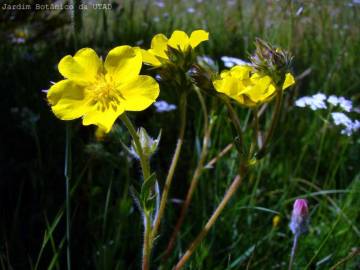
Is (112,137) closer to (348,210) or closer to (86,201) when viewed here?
(86,201)

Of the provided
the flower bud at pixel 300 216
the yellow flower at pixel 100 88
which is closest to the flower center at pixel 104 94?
the yellow flower at pixel 100 88

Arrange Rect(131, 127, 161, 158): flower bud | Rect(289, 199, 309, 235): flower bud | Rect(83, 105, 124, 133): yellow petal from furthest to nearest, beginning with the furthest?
1. Rect(289, 199, 309, 235): flower bud
2. Rect(131, 127, 161, 158): flower bud
3. Rect(83, 105, 124, 133): yellow petal

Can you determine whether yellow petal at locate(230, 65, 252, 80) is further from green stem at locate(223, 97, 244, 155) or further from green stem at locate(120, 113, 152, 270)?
green stem at locate(120, 113, 152, 270)

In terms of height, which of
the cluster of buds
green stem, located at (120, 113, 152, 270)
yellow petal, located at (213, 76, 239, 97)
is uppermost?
the cluster of buds

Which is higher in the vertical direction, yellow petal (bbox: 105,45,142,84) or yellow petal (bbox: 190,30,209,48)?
yellow petal (bbox: 190,30,209,48)

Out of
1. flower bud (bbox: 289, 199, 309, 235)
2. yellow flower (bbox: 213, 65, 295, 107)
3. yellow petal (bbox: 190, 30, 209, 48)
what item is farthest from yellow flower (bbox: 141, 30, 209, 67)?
flower bud (bbox: 289, 199, 309, 235)

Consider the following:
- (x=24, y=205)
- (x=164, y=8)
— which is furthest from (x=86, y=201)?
(x=164, y=8)

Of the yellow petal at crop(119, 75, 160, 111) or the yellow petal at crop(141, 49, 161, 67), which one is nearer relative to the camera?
the yellow petal at crop(119, 75, 160, 111)

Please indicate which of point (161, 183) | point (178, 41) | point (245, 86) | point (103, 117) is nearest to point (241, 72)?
point (245, 86)
